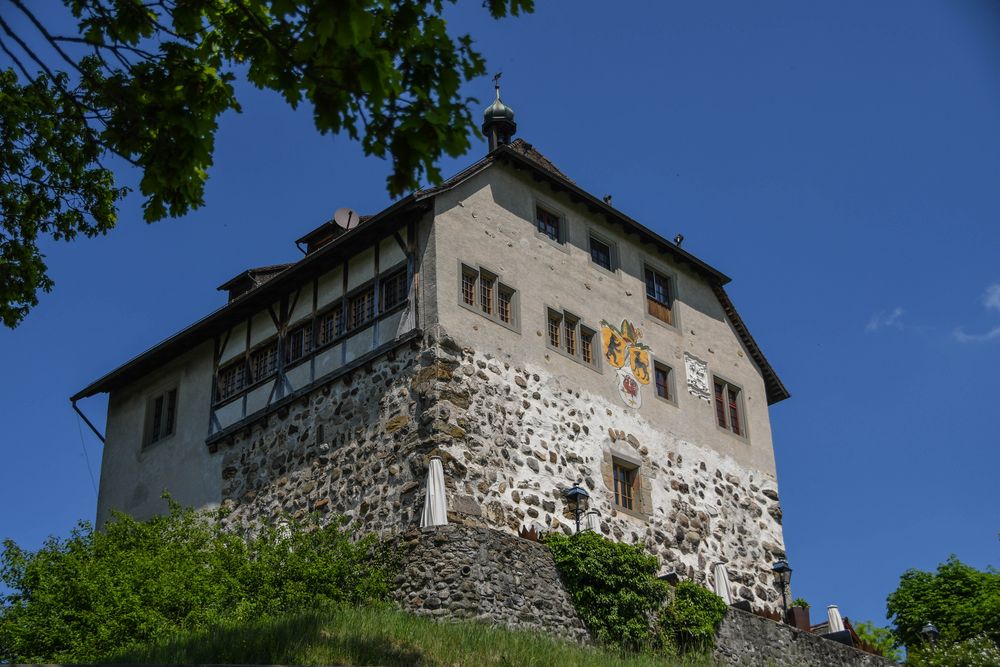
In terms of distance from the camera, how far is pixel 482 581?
22000mm

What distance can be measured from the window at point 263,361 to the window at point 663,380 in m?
8.37

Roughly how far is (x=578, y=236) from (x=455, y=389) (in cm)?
629

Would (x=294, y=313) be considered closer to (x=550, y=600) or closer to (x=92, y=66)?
(x=550, y=600)

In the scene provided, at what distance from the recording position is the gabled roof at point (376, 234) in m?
26.7

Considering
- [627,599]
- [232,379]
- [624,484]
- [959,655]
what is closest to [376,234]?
[232,379]

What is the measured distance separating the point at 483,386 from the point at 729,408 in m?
8.49

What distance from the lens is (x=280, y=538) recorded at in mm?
24016

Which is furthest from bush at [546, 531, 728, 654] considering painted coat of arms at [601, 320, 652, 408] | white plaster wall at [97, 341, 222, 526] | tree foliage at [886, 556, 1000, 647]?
tree foliage at [886, 556, 1000, 647]

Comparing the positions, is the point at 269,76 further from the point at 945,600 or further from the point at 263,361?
the point at 945,600

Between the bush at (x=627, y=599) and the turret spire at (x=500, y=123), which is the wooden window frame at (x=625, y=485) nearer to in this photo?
the bush at (x=627, y=599)

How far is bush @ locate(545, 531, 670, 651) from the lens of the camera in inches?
926

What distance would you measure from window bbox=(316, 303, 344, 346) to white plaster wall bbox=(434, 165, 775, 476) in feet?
9.62

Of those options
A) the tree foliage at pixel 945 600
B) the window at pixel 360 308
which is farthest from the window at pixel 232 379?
the tree foliage at pixel 945 600

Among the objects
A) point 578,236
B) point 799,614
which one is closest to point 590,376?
point 578,236
